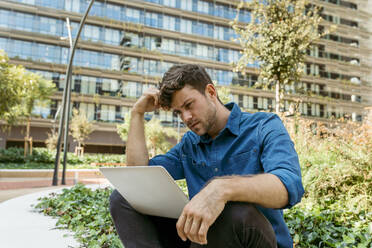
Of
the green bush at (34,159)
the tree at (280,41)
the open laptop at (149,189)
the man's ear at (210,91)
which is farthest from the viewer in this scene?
the green bush at (34,159)

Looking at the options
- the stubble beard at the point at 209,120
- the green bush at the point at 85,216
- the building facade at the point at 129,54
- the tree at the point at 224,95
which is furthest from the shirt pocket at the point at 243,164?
the building facade at the point at 129,54

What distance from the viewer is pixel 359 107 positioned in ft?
148

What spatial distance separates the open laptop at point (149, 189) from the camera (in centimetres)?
131

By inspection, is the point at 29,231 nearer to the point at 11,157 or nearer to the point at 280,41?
the point at 280,41

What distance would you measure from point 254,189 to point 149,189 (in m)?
0.51

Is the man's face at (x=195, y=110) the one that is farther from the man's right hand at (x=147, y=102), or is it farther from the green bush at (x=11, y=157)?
the green bush at (x=11, y=157)

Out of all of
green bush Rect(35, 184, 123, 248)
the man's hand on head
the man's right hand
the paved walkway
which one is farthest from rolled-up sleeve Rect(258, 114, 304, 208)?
the paved walkway

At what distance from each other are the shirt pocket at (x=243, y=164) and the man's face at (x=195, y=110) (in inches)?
9.4

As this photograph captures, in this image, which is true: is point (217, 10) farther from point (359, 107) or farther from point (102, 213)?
point (102, 213)

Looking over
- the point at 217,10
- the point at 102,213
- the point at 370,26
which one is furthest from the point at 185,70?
the point at 370,26

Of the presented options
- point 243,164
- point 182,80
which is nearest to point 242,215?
point 243,164

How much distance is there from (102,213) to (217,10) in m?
40.3

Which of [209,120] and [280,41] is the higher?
[280,41]

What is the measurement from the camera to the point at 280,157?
1.31 metres
